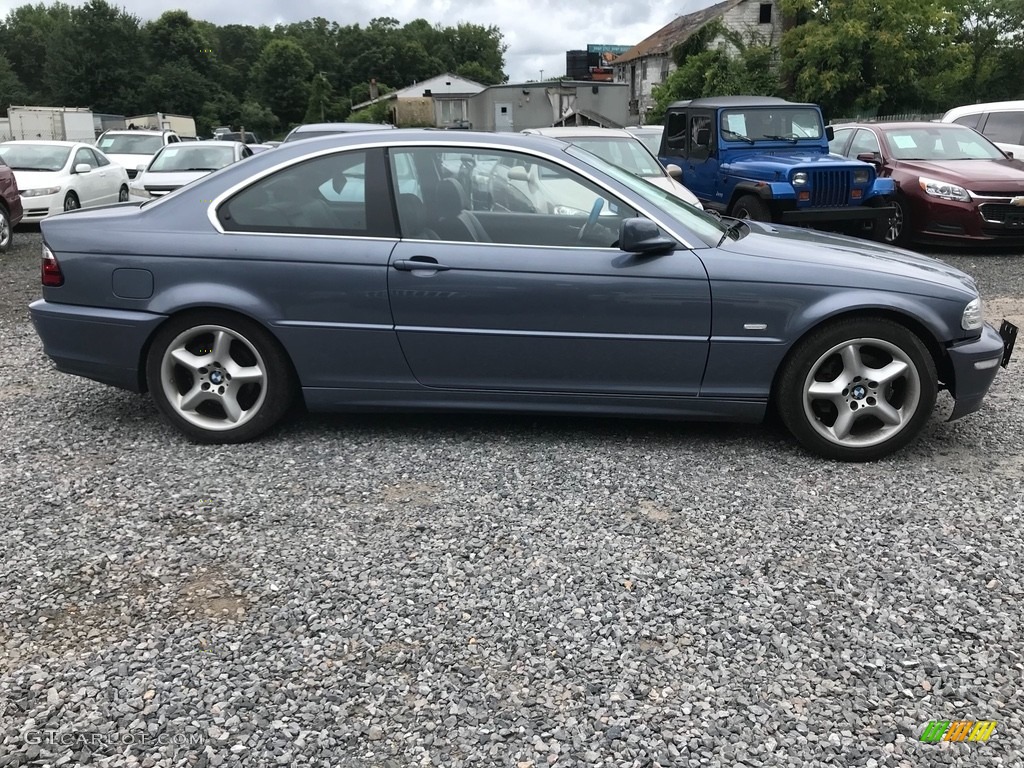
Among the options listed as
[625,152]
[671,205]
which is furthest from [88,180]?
[671,205]

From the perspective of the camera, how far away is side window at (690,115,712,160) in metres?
12.4

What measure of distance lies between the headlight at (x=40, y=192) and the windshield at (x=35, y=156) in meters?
0.78

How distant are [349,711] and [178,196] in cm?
305

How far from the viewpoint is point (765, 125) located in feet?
40.2

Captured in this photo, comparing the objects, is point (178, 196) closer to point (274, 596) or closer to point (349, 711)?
point (274, 596)

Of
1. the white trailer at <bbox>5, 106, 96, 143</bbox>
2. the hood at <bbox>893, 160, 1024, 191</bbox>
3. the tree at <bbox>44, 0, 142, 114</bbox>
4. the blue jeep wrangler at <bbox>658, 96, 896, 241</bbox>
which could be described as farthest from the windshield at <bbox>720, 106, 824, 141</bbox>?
the tree at <bbox>44, 0, 142, 114</bbox>

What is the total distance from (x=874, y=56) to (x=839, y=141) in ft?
66.7

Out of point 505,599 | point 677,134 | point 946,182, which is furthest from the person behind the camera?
point 677,134

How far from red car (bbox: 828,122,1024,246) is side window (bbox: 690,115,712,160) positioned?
2.05m

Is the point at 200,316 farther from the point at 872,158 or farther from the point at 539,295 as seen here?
the point at 872,158

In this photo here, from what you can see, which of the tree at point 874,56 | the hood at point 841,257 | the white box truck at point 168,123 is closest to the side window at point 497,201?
Result: the hood at point 841,257

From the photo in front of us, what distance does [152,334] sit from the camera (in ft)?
14.8

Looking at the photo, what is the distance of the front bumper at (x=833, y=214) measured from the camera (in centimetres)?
1094

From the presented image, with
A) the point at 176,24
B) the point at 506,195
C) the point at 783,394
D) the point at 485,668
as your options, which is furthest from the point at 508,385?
the point at 176,24
